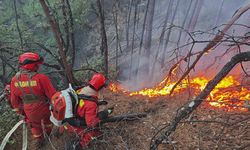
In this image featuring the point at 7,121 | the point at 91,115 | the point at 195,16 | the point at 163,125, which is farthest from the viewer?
the point at 195,16

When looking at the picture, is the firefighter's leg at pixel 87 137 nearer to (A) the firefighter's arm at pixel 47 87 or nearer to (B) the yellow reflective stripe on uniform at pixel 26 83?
(A) the firefighter's arm at pixel 47 87

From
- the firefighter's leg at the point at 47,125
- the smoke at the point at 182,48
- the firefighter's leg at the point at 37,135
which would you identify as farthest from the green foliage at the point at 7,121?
the smoke at the point at 182,48

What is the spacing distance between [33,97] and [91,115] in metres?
1.40

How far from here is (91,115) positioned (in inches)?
230

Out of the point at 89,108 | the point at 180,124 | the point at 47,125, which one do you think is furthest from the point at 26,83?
the point at 180,124

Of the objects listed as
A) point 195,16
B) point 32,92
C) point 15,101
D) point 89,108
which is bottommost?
point 89,108

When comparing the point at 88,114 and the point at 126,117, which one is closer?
the point at 88,114

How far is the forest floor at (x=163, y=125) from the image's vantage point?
5788 millimetres

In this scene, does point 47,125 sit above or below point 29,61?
below

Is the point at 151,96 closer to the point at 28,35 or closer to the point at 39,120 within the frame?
the point at 39,120

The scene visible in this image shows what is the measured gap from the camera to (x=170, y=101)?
7508mm

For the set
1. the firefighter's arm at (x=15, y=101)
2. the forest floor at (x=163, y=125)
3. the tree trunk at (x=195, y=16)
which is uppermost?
the tree trunk at (x=195, y=16)

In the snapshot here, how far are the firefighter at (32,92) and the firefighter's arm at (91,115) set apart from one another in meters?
0.94

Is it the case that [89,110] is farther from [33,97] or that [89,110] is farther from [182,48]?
[182,48]
